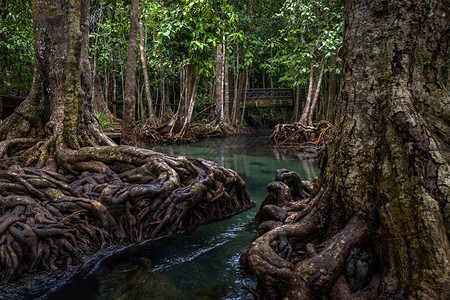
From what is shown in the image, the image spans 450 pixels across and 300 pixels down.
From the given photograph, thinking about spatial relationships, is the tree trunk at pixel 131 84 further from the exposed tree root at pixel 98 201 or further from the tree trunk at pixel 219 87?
the tree trunk at pixel 219 87

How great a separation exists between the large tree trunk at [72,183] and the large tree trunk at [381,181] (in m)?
2.23

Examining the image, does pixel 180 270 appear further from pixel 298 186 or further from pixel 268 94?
pixel 268 94

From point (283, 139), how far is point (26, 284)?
12617 mm

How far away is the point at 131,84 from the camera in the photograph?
8.02m

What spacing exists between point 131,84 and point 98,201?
4118 millimetres

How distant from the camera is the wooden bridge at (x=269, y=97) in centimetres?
2384

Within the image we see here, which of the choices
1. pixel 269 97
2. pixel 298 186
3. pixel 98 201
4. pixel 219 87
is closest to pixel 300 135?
pixel 219 87

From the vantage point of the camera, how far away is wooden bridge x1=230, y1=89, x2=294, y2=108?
939 inches

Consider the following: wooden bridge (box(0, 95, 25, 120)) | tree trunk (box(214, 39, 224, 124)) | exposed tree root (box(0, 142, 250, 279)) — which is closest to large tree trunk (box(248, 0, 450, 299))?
exposed tree root (box(0, 142, 250, 279))

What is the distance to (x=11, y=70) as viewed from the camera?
1557cm

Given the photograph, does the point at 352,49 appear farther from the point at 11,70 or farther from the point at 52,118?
the point at 11,70

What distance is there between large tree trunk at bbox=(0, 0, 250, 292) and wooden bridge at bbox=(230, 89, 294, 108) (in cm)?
1774

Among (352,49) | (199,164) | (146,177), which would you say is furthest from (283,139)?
(352,49)

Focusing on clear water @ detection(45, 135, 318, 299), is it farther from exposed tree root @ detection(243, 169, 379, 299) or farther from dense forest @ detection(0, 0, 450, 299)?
exposed tree root @ detection(243, 169, 379, 299)
